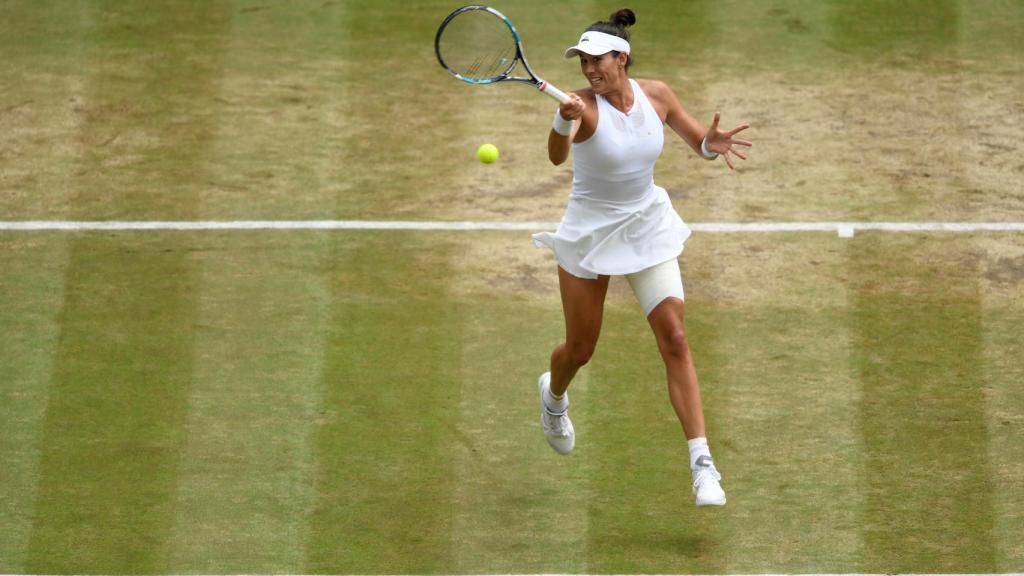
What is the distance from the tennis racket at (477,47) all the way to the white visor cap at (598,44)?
46 centimetres

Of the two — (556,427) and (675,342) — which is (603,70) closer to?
(675,342)

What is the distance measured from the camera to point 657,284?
792 cm

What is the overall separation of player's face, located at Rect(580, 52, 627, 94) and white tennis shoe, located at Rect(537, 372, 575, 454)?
1.64 meters

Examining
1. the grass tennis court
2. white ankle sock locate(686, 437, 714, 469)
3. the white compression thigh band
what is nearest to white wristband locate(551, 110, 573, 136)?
the white compression thigh band

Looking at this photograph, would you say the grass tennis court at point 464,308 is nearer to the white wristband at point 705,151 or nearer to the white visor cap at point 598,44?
the white wristband at point 705,151

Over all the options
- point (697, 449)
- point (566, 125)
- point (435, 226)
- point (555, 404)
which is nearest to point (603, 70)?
point (566, 125)

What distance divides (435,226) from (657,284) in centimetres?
314

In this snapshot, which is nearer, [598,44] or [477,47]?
[598,44]

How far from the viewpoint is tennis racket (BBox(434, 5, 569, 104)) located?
820cm

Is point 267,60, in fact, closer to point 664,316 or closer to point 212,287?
point 212,287

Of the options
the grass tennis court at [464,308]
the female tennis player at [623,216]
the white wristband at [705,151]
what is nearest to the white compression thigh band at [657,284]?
the female tennis player at [623,216]

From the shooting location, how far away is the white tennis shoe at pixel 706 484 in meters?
7.61

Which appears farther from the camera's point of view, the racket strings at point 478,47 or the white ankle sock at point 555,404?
the white ankle sock at point 555,404

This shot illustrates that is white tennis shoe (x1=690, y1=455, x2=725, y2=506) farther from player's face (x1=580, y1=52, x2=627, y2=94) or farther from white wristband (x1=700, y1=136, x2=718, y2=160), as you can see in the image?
player's face (x1=580, y1=52, x2=627, y2=94)
